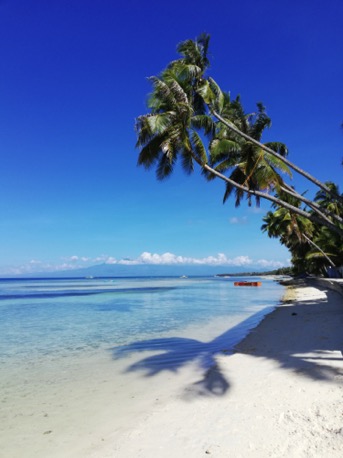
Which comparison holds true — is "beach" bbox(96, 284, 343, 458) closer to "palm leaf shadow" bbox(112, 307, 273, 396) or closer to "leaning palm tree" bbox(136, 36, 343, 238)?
"palm leaf shadow" bbox(112, 307, 273, 396)

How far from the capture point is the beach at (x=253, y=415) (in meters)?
3.96

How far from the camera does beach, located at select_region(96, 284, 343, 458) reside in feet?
13.0

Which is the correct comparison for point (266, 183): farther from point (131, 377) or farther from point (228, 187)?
point (131, 377)

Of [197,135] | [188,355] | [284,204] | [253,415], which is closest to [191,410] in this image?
[253,415]

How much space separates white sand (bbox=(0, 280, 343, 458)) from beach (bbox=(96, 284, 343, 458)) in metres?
0.01

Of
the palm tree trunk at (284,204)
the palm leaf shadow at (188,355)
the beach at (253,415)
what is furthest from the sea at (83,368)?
the palm tree trunk at (284,204)

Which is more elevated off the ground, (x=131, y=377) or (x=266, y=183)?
(x=266, y=183)

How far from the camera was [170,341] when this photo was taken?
1173cm

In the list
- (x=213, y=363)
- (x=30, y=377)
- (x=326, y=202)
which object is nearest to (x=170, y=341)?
(x=213, y=363)

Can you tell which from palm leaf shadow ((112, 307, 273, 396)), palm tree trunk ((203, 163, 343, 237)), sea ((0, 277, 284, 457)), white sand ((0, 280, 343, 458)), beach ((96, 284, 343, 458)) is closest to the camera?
beach ((96, 284, 343, 458))

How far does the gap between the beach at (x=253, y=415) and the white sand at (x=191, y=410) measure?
13mm

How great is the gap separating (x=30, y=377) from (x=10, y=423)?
2732 mm

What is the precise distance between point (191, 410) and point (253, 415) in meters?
1.00

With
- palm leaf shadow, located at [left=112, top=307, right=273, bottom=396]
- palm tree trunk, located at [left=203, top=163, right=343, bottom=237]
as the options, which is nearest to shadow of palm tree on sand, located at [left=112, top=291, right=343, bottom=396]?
palm leaf shadow, located at [left=112, top=307, right=273, bottom=396]
